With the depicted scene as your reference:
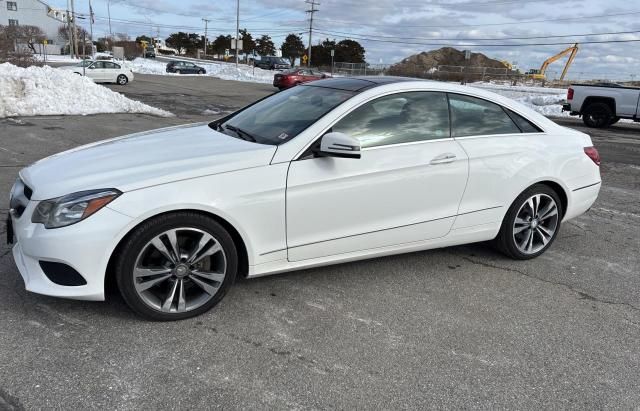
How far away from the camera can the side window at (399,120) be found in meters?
3.73

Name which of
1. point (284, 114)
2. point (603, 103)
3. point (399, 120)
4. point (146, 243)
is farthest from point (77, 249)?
point (603, 103)

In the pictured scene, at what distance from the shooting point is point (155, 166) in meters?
3.25

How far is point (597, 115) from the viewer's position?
1744 centimetres

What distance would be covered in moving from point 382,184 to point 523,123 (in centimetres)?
160

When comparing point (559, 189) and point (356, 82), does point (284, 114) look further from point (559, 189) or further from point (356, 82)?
point (559, 189)

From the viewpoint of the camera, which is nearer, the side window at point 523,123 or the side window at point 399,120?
the side window at point 399,120

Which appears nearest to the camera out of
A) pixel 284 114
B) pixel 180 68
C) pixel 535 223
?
pixel 284 114

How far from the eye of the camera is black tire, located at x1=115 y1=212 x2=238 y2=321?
3057mm

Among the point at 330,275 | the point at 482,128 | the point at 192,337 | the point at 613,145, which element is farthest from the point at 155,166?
the point at 613,145

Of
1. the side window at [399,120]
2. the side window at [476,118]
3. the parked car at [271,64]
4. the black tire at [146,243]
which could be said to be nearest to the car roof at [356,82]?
the side window at [399,120]

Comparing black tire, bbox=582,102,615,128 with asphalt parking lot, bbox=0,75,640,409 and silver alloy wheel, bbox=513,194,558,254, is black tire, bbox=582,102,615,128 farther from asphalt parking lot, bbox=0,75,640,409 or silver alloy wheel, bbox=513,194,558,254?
silver alloy wheel, bbox=513,194,558,254

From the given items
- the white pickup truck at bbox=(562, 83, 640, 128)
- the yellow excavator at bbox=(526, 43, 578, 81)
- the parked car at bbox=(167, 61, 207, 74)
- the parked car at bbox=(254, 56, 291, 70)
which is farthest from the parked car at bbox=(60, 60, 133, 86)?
the yellow excavator at bbox=(526, 43, 578, 81)

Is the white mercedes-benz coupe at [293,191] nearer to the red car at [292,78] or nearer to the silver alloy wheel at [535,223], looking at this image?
the silver alloy wheel at [535,223]

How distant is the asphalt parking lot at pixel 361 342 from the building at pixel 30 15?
352ft
